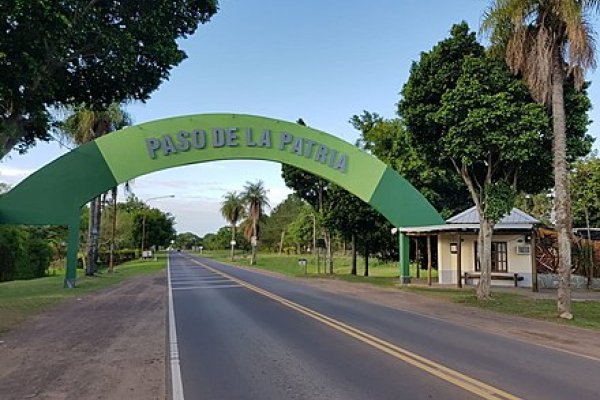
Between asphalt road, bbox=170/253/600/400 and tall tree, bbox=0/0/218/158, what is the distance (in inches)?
268

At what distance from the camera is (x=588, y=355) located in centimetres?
976

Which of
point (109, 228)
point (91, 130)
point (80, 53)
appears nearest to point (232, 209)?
point (109, 228)

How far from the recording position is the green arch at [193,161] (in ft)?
78.3

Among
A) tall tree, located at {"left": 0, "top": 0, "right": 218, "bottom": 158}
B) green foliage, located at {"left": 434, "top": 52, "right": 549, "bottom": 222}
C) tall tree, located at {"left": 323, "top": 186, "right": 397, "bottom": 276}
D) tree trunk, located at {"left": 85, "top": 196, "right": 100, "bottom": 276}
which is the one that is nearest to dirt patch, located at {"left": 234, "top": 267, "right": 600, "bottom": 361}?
green foliage, located at {"left": 434, "top": 52, "right": 549, "bottom": 222}

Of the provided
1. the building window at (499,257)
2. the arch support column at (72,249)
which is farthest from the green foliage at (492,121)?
the arch support column at (72,249)

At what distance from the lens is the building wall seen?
2823 cm

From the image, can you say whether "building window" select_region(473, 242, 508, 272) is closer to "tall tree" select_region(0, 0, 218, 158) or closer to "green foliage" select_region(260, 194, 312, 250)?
"tall tree" select_region(0, 0, 218, 158)

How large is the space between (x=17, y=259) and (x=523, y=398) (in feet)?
131

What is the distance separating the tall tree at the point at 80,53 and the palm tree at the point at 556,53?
9.43 m

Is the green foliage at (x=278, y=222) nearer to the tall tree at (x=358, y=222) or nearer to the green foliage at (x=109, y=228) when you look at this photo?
the green foliage at (x=109, y=228)

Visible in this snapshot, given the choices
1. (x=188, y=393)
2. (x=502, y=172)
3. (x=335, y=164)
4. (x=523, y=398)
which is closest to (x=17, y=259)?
(x=335, y=164)

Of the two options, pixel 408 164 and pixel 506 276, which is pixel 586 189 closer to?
pixel 408 164

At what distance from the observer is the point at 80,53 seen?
1566 cm

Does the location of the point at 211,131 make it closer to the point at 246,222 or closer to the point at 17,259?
the point at 17,259
